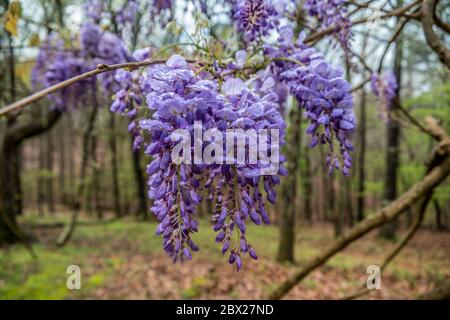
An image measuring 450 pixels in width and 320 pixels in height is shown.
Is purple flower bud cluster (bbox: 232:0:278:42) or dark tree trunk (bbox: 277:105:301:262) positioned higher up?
purple flower bud cluster (bbox: 232:0:278:42)

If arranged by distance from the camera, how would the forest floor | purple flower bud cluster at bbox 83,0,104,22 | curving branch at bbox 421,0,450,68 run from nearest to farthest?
curving branch at bbox 421,0,450,68
purple flower bud cluster at bbox 83,0,104,22
the forest floor

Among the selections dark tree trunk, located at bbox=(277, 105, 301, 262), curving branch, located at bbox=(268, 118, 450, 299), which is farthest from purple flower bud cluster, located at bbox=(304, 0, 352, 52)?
dark tree trunk, located at bbox=(277, 105, 301, 262)

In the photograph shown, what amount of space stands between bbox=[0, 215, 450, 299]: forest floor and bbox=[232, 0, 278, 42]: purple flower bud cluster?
2.92 metres

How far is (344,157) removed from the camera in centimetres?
150

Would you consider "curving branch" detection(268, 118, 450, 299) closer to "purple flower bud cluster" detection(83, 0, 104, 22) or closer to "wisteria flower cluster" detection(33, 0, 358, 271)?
"wisteria flower cluster" detection(33, 0, 358, 271)

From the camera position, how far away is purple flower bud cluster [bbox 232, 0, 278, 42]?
1.74 meters

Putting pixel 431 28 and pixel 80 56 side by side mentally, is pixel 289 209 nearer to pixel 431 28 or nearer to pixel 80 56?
pixel 80 56

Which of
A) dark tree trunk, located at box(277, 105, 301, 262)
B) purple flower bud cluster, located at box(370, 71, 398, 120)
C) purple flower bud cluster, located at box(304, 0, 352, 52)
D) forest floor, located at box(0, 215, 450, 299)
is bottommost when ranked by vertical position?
forest floor, located at box(0, 215, 450, 299)

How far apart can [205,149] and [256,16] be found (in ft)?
3.05

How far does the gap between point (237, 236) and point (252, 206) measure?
0.41ft

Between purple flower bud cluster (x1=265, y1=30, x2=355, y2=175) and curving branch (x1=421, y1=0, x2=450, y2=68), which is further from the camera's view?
curving branch (x1=421, y1=0, x2=450, y2=68)

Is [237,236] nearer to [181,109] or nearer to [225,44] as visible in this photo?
[181,109]

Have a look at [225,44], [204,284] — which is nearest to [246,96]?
[225,44]

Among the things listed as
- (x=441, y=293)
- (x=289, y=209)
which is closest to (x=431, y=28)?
(x=441, y=293)
